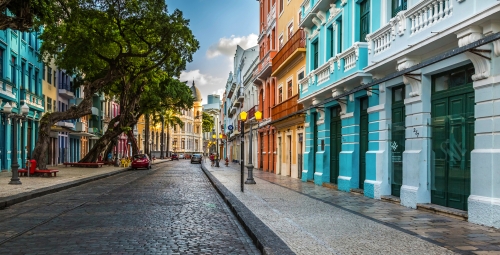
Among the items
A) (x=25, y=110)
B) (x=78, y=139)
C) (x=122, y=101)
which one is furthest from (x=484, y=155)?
(x=78, y=139)

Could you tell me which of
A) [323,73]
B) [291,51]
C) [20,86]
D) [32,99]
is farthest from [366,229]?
[32,99]

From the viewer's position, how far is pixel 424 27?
11242mm

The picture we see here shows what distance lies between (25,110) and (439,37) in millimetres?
15850

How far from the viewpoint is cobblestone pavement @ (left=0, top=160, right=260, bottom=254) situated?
25.6 ft

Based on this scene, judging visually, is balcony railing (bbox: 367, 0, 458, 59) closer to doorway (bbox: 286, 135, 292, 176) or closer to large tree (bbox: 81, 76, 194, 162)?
doorway (bbox: 286, 135, 292, 176)

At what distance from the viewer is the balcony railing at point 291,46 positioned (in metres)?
24.3

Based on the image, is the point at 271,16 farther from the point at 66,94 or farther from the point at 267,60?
the point at 66,94

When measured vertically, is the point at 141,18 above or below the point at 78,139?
above

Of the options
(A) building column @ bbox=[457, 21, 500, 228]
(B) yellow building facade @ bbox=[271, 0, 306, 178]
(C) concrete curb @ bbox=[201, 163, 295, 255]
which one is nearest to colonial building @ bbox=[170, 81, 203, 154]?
(B) yellow building facade @ bbox=[271, 0, 306, 178]

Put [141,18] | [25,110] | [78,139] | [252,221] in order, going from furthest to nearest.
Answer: [78,139] < [141,18] < [25,110] < [252,221]

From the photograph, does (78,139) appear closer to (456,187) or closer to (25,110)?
(25,110)

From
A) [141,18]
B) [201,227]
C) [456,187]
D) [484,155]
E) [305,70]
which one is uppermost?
[141,18]

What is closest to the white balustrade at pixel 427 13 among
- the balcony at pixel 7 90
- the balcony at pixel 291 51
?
the balcony at pixel 291 51

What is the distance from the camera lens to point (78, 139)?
5341 cm
